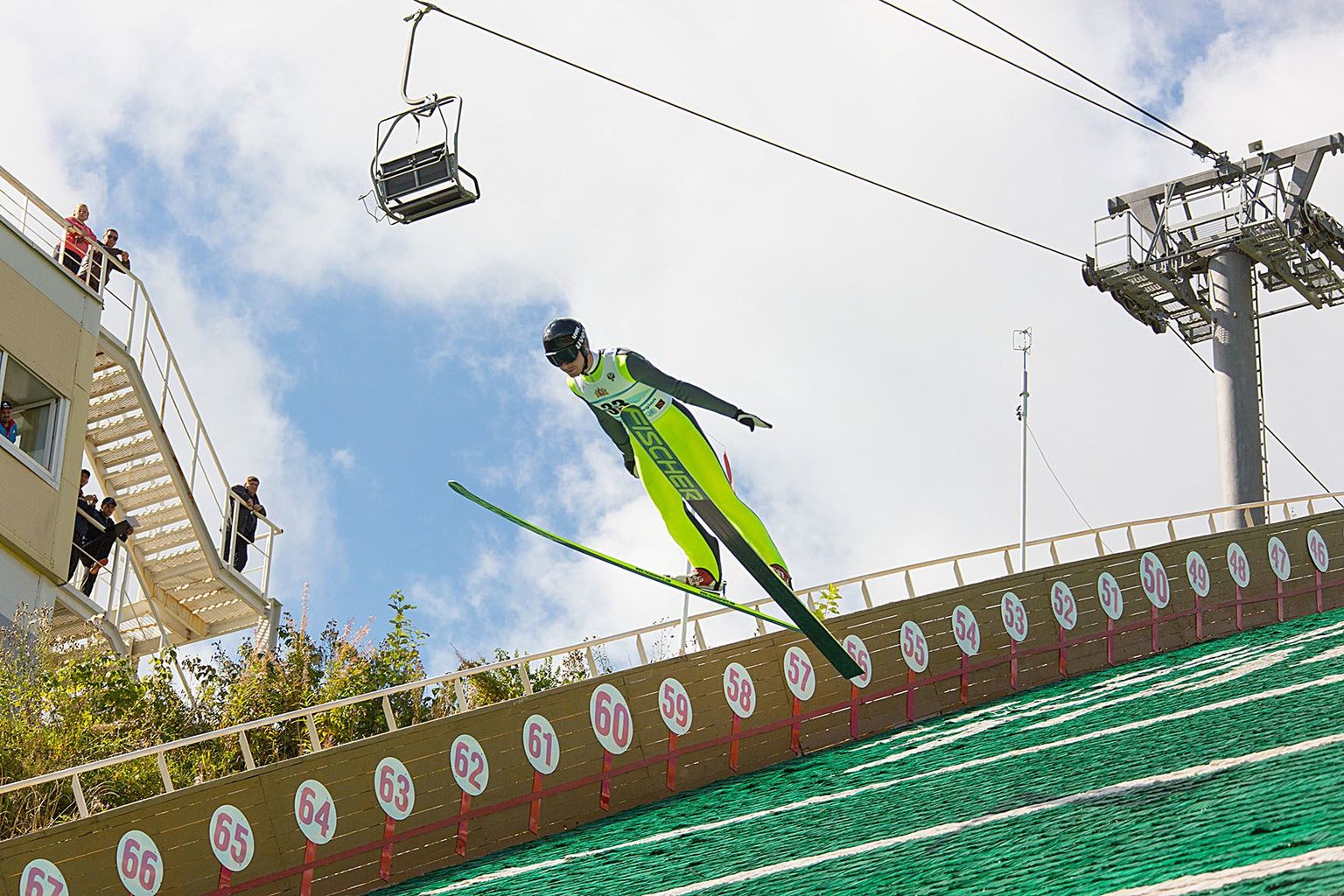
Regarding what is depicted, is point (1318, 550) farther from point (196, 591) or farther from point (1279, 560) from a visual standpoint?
point (196, 591)

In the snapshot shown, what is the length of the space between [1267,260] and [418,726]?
60.1ft

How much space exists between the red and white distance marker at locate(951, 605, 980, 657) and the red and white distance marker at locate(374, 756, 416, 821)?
258 inches

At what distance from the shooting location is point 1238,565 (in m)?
20.3

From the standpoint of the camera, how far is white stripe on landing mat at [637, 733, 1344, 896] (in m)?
11.6

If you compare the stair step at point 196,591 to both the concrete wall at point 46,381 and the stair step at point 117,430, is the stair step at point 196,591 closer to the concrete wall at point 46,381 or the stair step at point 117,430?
the stair step at point 117,430

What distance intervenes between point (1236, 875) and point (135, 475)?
53.5ft

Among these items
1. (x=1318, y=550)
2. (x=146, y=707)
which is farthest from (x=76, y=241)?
(x=1318, y=550)

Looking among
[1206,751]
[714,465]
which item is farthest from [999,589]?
[714,465]

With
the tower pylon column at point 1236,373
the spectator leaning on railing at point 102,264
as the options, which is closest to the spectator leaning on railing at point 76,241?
the spectator leaning on railing at point 102,264

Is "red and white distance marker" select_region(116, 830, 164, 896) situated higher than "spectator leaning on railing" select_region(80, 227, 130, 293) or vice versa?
"spectator leaning on railing" select_region(80, 227, 130, 293)

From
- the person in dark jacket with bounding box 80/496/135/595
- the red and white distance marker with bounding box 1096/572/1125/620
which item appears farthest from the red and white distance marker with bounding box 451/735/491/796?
the red and white distance marker with bounding box 1096/572/1125/620

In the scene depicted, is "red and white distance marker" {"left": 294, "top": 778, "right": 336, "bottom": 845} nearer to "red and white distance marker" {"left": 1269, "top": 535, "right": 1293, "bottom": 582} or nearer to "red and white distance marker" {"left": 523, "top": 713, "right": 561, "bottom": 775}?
"red and white distance marker" {"left": 523, "top": 713, "right": 561, "bottom": 775}

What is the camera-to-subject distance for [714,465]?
11188 millimetres

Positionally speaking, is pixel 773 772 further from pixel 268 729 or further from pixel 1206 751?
pixel 268 729
